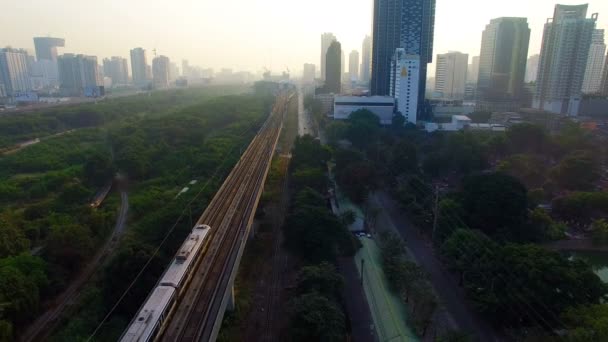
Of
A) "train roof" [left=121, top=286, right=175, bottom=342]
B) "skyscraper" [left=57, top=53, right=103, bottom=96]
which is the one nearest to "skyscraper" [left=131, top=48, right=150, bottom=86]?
"skyscraper" [left=57, top=53, right=103, bottom=96]

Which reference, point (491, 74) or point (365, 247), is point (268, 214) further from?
point (491, 74)

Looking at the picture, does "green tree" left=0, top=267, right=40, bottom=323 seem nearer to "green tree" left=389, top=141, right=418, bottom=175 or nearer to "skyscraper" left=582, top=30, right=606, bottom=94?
"green tree" left=389, top=141, right=418, bottom=175

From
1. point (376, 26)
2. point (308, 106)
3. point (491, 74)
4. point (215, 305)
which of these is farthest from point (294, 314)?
point (491, 74)

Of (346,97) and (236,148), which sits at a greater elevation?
(346,97)

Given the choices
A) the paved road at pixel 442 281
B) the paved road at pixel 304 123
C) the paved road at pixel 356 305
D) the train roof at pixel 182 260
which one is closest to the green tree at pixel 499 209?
the paved road at pixel 442 281

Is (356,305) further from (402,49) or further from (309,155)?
(402,49)

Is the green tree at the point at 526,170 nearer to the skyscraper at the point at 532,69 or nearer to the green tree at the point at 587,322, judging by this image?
the green tree at the point at 587,322
